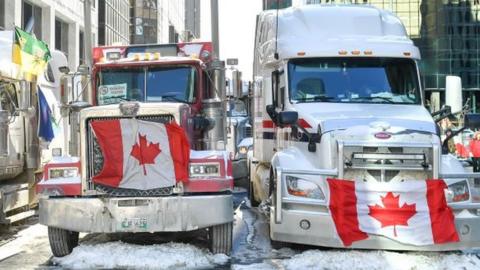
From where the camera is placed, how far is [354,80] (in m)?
9.15

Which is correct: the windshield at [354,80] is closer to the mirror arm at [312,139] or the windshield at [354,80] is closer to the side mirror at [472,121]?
the side mirror at [472,121]

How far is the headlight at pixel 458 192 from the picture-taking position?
758 centimetres

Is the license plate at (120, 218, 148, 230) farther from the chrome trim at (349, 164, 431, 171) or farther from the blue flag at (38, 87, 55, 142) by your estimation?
the blue flag at (38, 87, 55, 142)

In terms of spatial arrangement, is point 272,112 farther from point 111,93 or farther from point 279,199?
point 111,93

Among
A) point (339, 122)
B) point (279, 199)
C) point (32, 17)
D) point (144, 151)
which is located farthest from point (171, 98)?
point (32, 17)

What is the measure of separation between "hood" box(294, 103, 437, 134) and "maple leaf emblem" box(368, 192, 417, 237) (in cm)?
85

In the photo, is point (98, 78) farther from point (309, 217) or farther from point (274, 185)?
A: point (309, 217)

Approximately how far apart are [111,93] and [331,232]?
3940mm

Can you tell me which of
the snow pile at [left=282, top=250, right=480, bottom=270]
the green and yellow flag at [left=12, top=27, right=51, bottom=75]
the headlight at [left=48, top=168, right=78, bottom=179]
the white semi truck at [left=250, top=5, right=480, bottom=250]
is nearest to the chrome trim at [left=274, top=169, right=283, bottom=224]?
the white semi truck at [left=250, top=5, right=480, bottom=250]

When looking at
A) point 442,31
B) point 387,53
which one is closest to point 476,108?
point 442,31

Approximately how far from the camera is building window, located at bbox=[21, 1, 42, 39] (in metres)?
31.3

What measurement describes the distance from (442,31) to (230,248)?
5254 centimetres

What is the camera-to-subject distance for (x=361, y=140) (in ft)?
24.8

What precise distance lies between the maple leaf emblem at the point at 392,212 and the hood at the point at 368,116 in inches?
33.6
